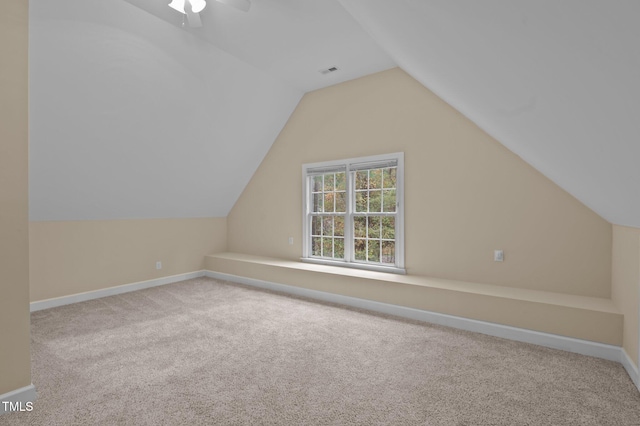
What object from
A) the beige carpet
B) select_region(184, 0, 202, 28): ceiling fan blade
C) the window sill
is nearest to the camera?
the beige carpet

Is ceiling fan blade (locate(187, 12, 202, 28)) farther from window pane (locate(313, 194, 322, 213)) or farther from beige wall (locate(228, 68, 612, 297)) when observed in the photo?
window pane (locate(313, 194, 322, 213))

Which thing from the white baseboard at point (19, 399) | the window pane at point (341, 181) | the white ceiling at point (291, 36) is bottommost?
the white baseboard at point (19, 399)

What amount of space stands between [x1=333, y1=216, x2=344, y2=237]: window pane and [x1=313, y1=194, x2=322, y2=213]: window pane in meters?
0.35

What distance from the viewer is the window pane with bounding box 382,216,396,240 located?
14.1ft

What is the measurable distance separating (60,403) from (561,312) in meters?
3.88

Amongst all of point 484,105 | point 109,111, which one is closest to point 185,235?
point 109,111

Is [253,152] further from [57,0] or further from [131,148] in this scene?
[57,0]

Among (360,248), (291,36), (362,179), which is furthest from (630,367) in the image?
(291,36)

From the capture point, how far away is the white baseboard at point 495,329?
262cm

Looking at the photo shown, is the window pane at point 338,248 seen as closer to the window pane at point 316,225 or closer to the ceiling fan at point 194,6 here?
the window pane at point 316,225

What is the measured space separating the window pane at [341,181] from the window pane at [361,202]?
251mm

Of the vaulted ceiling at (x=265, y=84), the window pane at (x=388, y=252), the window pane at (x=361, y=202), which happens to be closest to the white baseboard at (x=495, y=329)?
the window pane at (x=388, y=252)

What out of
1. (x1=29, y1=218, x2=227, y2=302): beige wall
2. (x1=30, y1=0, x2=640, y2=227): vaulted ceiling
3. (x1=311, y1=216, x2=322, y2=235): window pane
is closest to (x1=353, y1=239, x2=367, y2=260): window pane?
(x1=311, y1=216, x2=322, y2=235): window pane

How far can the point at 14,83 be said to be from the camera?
2.00 meters
